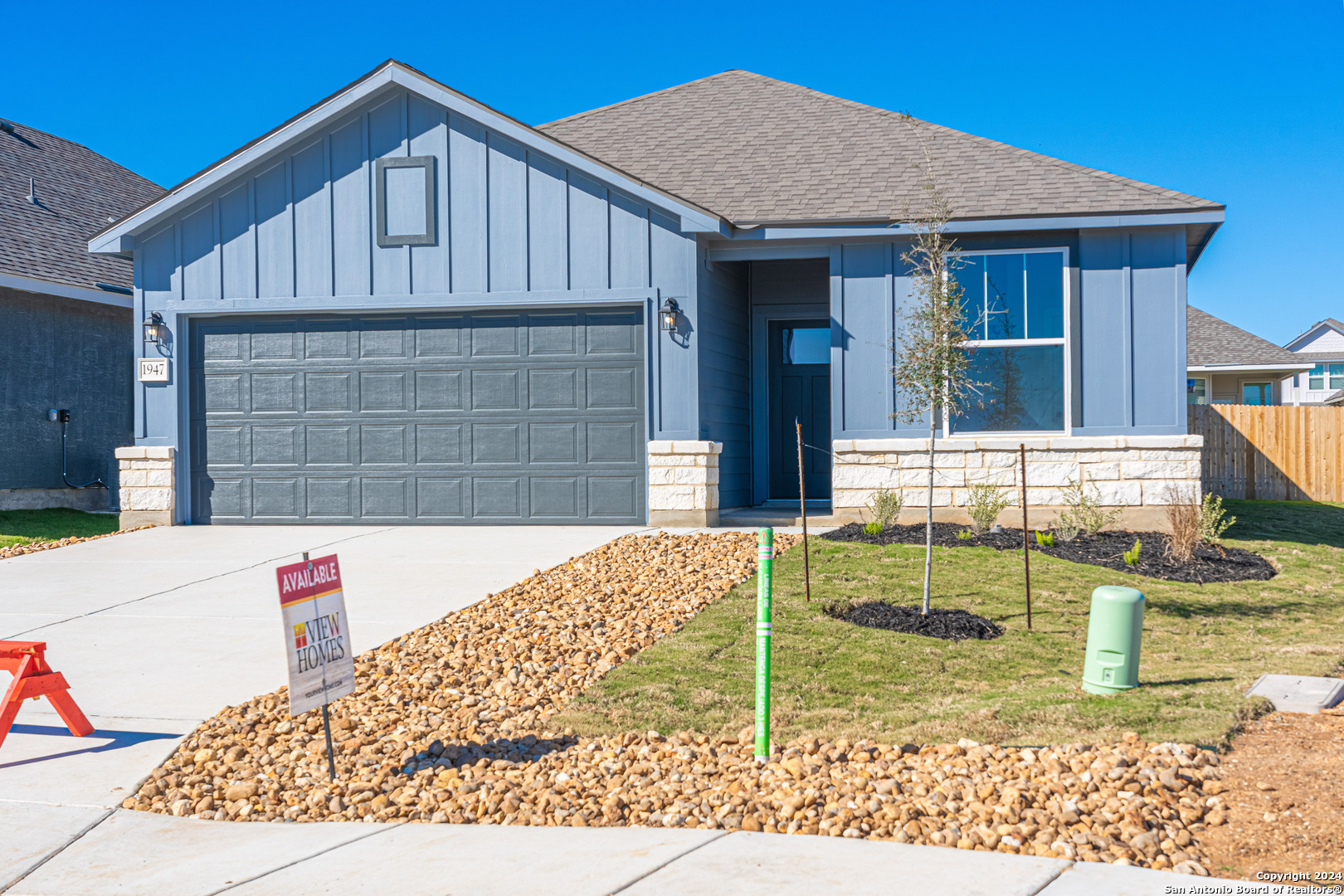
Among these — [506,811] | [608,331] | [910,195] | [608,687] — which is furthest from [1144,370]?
[506,811]

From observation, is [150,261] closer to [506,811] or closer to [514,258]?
[514,258]

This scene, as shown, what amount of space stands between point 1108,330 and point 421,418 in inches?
311

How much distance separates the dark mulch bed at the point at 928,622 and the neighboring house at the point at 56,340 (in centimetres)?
1368

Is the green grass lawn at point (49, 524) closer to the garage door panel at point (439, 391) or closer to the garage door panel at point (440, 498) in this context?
the garage door panel at point (440, 498)

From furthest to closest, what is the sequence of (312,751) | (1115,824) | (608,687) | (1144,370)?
(1144,370)
(608,687)
(312,751)
(1115,824)

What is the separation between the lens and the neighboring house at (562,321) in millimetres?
11594

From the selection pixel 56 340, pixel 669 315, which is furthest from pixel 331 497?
pixel 56 340

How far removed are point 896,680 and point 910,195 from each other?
7313 millimetres

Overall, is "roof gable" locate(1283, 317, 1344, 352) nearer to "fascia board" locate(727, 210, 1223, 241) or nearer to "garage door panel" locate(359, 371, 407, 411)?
"fascia board" locate(727, 210, 1223, 241)

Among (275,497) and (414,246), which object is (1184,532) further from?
(275,497)

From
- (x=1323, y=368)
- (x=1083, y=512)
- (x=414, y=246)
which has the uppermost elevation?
(x=1323, y=368)

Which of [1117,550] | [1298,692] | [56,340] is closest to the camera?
[1298,692]

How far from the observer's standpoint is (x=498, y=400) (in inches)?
485

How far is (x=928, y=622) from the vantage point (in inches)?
299
